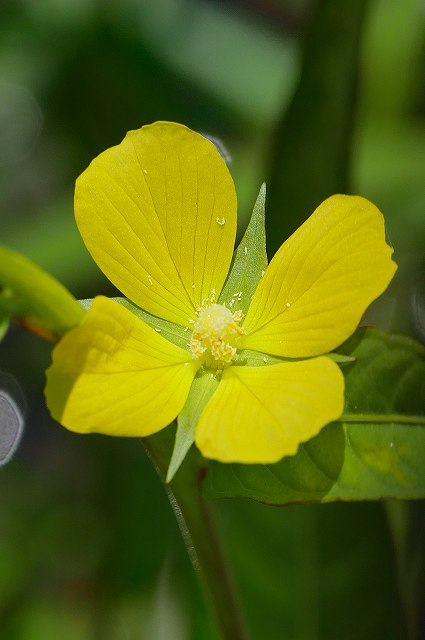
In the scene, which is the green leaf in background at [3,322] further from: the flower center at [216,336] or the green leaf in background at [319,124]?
the green leaf in background at [319,124]

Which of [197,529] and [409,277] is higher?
[197,529]

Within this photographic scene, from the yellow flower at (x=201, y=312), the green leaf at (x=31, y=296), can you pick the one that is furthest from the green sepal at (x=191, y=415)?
the green leaf at (x=31, y=296)

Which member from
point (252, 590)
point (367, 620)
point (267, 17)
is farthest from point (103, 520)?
point (267, 17)

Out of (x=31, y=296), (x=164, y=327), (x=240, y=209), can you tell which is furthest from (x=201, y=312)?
(x=240, y=209)

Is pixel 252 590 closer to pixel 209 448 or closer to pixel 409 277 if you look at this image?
pixel 209 448

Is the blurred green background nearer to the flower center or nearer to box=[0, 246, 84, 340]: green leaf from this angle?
the flower center

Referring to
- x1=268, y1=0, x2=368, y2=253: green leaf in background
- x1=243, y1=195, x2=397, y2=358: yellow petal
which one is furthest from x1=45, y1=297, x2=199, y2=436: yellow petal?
x1=268, y1=0, x2=368, y2=253: green leaf in background
